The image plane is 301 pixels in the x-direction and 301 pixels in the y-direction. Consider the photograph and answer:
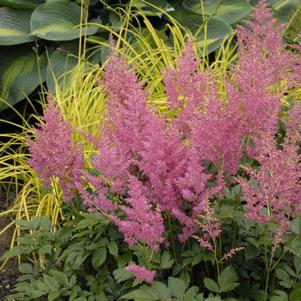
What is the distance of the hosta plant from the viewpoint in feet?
5.32

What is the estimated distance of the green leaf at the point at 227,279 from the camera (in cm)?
167

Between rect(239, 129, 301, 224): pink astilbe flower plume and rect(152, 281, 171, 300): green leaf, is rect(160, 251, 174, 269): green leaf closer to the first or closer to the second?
rect(152, 281, 171, 300): green leaf

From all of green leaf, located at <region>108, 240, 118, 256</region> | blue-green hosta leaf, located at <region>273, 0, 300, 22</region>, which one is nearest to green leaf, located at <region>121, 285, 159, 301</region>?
green leaf, located at <region>108, 240, 118, 256</region>

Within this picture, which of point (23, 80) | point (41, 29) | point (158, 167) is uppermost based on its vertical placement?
point (158, 167)

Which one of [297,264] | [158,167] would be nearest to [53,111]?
[158,167]

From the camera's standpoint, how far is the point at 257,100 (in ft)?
5.48

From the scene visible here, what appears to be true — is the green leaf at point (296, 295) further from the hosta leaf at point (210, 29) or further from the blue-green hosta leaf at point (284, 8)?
the blue-green hosta leaf at point (284, 8)

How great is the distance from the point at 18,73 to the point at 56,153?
2.46 m

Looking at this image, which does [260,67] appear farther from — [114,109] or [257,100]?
[114,109]

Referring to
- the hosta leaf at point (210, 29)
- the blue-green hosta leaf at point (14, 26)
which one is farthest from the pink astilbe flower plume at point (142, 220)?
the blue-green hosta leaf at point (14, 26)

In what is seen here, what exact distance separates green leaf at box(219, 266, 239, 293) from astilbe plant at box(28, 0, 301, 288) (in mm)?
83

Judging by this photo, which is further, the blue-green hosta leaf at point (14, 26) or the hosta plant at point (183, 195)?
the blue-green hosta leaf at point (14, 26)

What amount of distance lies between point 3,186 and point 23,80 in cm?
80

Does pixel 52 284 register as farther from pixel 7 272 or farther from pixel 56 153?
pixel 7 272
